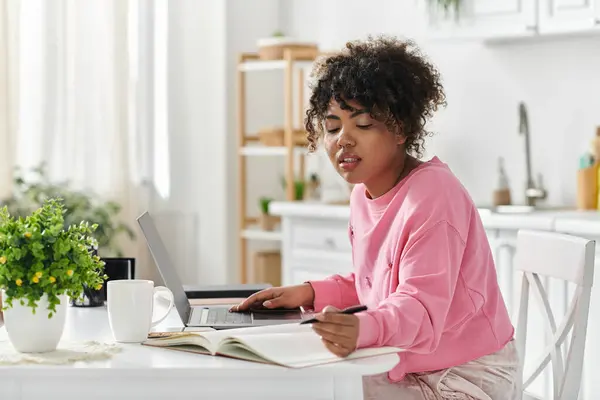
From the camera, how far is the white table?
4.35 ft

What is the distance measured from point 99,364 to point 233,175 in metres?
3.43

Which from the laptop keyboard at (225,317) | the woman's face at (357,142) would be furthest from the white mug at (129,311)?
the woman's face at (357,142)

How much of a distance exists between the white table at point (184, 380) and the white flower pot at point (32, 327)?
94 mm

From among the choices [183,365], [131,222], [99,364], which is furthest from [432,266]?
[131,222]

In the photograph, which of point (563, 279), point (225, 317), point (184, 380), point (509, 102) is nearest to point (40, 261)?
point (184, 380)

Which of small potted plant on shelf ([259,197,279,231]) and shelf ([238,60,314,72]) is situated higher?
shelf ([238,60,314,72])

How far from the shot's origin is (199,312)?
1.84 meters

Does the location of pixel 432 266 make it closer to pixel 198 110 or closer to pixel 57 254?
pixel 57 254

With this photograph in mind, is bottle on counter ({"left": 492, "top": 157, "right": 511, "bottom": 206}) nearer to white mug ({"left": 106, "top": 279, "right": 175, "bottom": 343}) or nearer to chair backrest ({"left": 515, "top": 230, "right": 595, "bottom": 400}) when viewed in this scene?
chair backrest ({"left": 515, "top": 230, "right": 595, "bottom": 400})

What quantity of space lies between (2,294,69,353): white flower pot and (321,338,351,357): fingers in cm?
42

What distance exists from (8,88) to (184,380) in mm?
2992

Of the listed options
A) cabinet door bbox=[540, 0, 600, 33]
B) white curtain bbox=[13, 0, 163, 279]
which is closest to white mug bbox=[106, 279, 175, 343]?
cabinet door bbox=[540, 0, 600, 33]

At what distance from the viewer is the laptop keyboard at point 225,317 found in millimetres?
1713

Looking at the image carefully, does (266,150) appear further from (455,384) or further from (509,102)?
(455,384)
